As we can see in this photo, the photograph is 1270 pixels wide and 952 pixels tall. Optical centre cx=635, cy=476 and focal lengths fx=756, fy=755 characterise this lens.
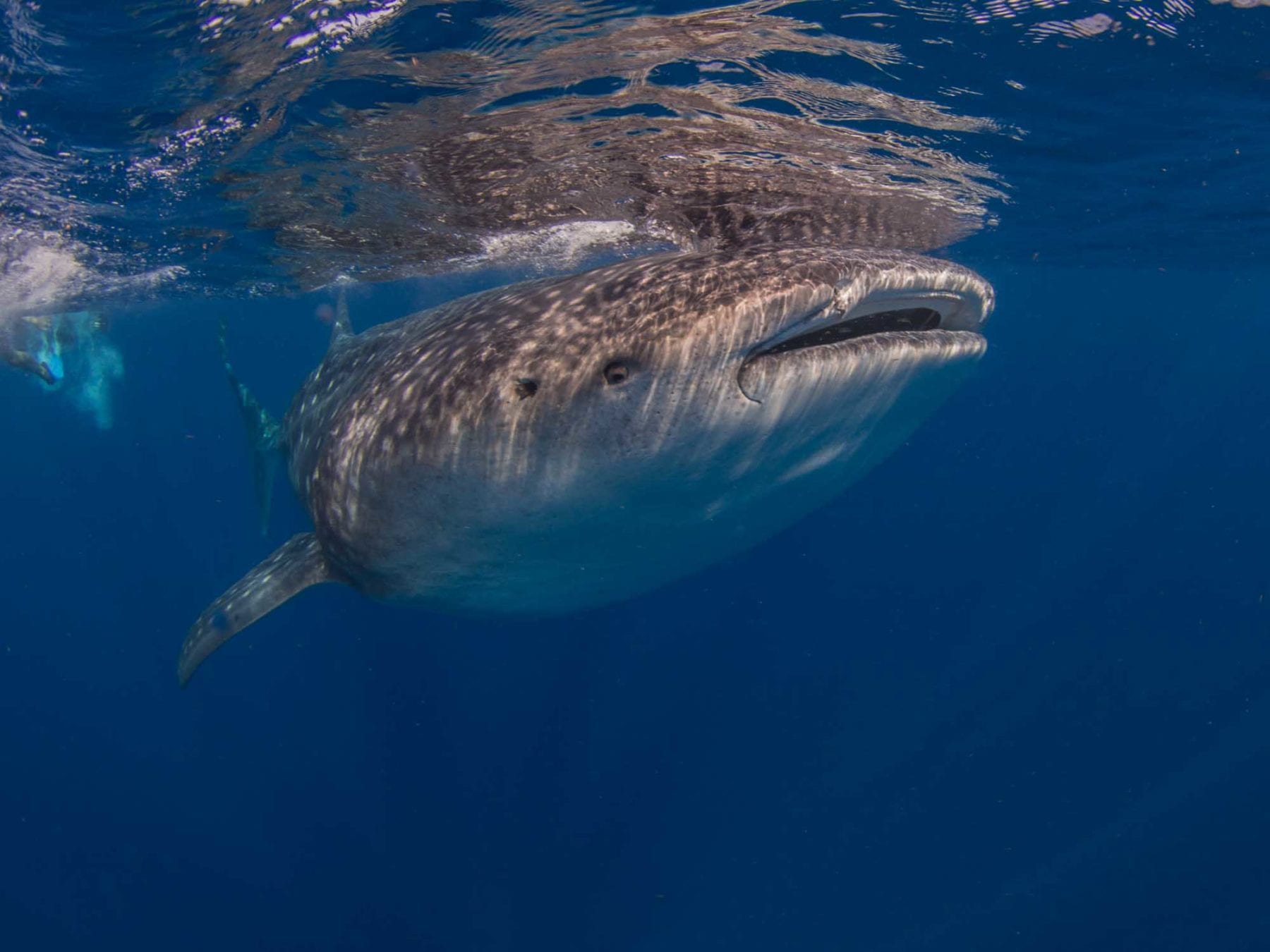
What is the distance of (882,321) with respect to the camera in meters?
4.32

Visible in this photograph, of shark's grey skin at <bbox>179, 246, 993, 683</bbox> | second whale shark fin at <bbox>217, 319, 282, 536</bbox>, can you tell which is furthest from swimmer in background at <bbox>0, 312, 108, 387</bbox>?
shark's grey skin at <bbox>179, 246, 993, 683</bbox>

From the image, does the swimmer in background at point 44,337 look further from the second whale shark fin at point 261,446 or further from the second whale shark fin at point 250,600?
the second whale shark fin at point 250,600

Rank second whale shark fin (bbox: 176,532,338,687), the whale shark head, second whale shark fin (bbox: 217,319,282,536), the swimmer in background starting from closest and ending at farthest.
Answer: the whale shark head
second whale shark fin (bbox: 176,532,338,687)
second whale shark fin (bbox: 217,319,282,536)
the swimmer in background

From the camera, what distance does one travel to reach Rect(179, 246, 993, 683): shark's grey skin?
3391mm

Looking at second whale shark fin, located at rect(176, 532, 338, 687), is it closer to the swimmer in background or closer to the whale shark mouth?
the whale shark mouth

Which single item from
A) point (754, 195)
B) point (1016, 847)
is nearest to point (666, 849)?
point (1016, 847)

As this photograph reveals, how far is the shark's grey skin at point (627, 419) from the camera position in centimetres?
339

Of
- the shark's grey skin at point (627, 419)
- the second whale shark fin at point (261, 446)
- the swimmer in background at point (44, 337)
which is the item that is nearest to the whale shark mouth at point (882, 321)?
the shark's grey skin at point (627, 419)

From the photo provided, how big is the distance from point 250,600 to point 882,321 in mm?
4924

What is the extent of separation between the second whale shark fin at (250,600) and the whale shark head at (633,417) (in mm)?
534

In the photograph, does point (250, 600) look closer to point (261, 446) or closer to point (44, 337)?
point (261, 446)

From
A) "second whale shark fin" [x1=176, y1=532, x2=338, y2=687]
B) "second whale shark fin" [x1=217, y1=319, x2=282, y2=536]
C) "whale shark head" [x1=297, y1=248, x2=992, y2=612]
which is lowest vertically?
"second whale shark fin" [x1=217, y1=319, x2=282, y2=536]

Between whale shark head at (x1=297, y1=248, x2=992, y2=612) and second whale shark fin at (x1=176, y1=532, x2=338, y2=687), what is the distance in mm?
534

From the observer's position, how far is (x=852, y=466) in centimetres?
464
